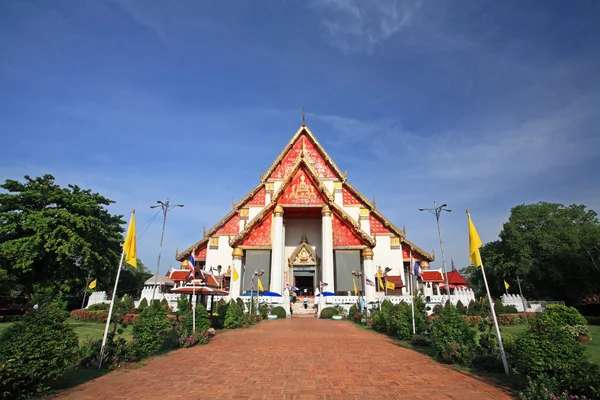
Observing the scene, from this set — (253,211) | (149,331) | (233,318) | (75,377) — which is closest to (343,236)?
(253,211)

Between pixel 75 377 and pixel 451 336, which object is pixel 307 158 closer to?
pixel 451 336

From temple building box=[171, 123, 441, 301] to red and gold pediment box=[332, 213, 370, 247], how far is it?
0.27 feet

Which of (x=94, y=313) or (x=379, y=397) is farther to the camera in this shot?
(x=94, y=313)

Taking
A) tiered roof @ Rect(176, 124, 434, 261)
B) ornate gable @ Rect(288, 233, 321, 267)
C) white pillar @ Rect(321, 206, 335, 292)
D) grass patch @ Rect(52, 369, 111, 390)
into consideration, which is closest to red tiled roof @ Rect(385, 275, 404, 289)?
tiered roof @ Rect(176, 124, 434, 261)

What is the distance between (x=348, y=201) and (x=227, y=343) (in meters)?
21.5

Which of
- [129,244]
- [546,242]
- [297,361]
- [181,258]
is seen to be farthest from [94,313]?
[546,242]

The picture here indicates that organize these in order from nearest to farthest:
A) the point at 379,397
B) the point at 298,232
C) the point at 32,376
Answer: the point at 32,376, the point at 379,397, the point at 298,232

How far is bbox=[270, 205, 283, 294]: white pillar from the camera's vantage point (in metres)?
25.1

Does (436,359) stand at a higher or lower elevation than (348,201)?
lower

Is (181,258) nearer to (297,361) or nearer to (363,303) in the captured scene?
(363,303)

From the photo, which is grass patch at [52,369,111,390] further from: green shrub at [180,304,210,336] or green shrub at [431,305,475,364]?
green shrub at [431,305,475,364]

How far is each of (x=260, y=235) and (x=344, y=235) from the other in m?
7.04

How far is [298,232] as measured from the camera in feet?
96.9

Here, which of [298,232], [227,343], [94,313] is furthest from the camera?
[298,232]
